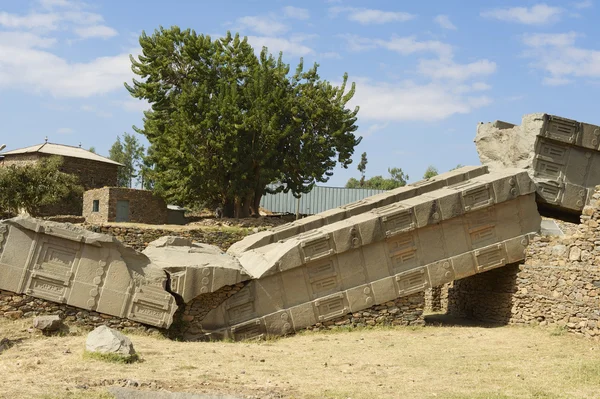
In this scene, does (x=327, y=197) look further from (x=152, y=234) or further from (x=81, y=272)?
(x=81, y=272)

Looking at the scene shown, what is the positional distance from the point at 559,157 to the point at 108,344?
11.2 m

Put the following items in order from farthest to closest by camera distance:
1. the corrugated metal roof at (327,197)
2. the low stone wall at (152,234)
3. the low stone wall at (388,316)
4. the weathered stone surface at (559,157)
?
the corrugated metal roof at (327,197), the low stone wall at (152,234), the weathered stone surface at (559,157), the low stone wall at (388,316)

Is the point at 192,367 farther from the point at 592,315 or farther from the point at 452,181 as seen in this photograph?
the point at 452,181

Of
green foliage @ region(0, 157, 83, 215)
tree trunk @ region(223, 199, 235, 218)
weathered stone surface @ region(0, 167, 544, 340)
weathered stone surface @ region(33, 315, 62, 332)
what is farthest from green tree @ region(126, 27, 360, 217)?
weathered stone surface @ region(33, 315, 62, 332)

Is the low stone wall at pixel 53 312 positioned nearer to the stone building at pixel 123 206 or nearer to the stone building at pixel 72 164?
the stone building at pixel 123 206

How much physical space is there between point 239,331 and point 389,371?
431 centimetres

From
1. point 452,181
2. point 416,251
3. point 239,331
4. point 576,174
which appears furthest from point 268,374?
point 576,174

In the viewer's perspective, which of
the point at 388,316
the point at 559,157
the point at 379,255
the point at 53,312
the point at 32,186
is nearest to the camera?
the point at 53,312

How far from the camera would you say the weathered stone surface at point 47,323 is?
12164mm

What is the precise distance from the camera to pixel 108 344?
10477 mm

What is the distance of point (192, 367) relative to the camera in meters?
10.4

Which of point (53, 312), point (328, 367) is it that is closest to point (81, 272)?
point (53, 312)

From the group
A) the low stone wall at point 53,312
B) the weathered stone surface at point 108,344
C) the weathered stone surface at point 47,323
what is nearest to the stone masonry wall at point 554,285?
the low stone wall at point 53,312

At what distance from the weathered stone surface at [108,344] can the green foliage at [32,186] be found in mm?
25557
